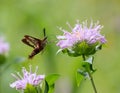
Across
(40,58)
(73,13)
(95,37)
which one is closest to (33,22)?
(40,58)

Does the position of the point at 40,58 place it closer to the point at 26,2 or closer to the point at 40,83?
the point at 26,2

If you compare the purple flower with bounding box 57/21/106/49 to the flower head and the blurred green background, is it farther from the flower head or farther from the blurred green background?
the blurred green background

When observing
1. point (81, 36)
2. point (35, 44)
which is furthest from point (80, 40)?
point (35, 44)

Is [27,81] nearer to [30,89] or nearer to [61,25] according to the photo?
[30,89]

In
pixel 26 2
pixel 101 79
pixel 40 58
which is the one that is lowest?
pixel 101 79

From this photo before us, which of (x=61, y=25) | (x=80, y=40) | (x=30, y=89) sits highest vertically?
(x=61, y=25)

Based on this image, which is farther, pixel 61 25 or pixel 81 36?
pixel 61 25

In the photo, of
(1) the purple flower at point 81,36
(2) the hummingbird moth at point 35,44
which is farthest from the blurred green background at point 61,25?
(2) the hummingbird moth at point 35,44
